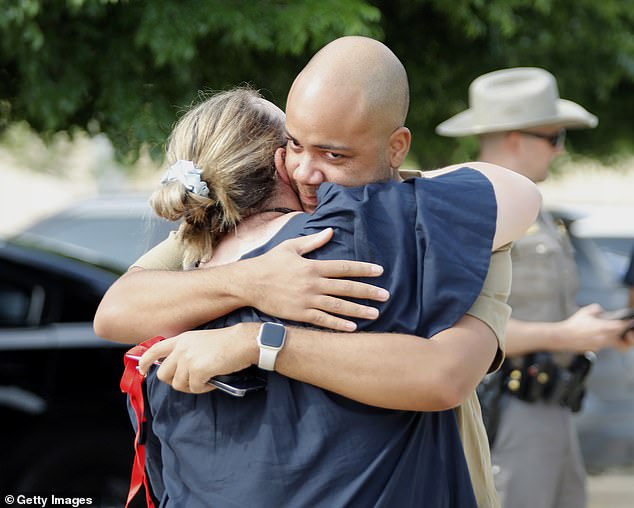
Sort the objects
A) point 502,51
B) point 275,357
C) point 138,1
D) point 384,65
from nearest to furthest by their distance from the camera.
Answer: point 275,357
point 384,65
point 138,1
point 502,51

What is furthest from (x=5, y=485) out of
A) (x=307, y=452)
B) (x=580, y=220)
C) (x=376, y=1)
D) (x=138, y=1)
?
(x=580, y=220)

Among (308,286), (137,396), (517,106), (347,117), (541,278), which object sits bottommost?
(541,278)

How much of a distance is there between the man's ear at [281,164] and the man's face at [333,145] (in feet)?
0.13

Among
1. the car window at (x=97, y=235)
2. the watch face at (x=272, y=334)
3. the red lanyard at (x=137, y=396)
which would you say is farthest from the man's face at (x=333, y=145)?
the car window at (x=97, y=235)

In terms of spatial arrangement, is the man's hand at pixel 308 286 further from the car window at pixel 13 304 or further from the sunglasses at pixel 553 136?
the car window at pixel 13 304

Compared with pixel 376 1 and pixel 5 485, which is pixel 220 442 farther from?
pixel 376 1

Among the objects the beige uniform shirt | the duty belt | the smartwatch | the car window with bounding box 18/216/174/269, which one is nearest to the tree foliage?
the beige uniform shirt

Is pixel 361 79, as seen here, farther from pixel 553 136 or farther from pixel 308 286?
pixel 553 136

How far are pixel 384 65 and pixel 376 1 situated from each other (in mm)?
3133

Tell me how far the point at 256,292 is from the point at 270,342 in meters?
0.11

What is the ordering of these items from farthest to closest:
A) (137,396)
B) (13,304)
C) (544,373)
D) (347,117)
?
1. (13,304)
2. (544,373)
3. (137,396)
4. (347,117)

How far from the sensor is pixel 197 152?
2031mm

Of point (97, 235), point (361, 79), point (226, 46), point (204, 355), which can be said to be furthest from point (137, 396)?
point (97, 235)

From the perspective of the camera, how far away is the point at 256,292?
1.88 metres
